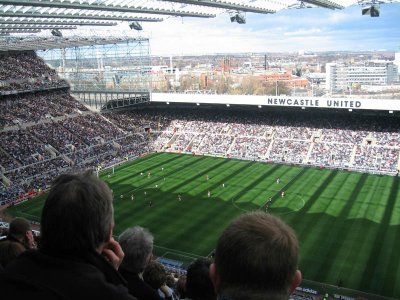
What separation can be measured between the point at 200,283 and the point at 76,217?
5.79 feet

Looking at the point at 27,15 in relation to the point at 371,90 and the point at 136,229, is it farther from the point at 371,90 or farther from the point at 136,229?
the point at 371,90

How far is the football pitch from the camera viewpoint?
22.8 metres

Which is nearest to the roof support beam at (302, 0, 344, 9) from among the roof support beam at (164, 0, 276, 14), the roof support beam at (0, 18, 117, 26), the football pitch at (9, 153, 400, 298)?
the roof support beam at (164, 0, 276, 14)

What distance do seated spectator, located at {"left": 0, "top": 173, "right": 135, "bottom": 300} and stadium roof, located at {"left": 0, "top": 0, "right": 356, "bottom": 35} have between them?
25683 mm

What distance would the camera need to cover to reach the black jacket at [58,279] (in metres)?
1.91

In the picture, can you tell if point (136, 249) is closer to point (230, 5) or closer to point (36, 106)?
point (230, 5)

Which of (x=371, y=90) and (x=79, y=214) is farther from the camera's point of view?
(x=371, y=90)

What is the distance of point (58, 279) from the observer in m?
1.97

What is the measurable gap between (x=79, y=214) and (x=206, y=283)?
1.76 metres

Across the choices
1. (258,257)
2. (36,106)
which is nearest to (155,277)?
(258,257)

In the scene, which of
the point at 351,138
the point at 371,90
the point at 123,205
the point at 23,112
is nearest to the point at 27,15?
the point at 123,205

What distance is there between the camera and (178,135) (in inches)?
2174

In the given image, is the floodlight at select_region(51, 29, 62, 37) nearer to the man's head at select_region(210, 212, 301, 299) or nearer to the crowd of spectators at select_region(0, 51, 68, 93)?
the crowd of spectators at select_region(0, 51, 68, 93)

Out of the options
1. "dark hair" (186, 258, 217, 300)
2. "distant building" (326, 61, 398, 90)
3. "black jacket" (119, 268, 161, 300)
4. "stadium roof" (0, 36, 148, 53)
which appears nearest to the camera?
"black jacket" (119, 268, 161, 300)
